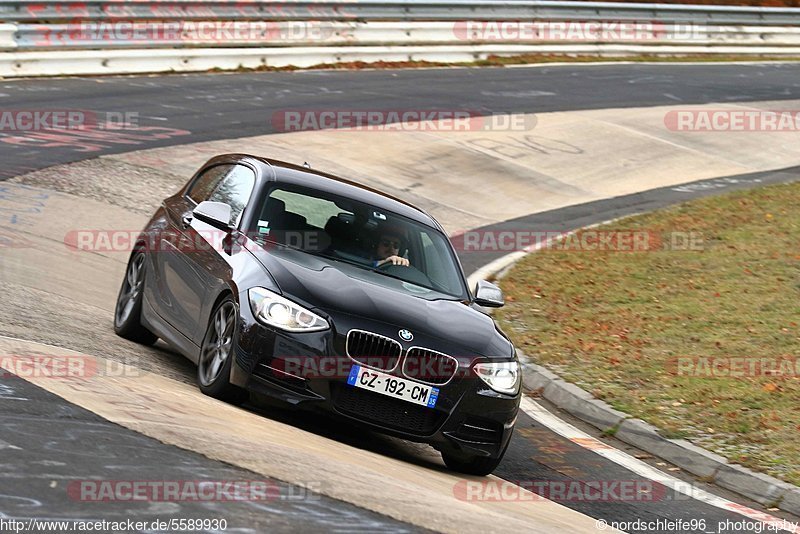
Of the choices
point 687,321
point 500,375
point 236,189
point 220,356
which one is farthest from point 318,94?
point 500,375

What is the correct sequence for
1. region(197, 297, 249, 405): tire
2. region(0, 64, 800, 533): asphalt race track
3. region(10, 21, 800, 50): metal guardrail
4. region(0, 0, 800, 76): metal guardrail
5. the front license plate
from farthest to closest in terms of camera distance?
region(10, 21, 800, 50): metal guardrail → region(0, 0, 800, 76): metal guardrail → region(197, 297, 249, 405): tire → the front license plate → region(0, 64, 800, 533): asphalt race track

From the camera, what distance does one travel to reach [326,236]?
862cm

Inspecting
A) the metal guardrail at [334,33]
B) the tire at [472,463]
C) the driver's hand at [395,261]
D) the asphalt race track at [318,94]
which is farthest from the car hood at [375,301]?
the metal guardrail at [334,33]

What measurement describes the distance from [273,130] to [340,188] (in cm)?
1205

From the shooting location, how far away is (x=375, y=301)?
7641 millimetres

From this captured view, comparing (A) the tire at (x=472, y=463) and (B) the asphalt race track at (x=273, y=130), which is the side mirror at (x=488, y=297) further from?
(A) the tire at (x=472, y=463)

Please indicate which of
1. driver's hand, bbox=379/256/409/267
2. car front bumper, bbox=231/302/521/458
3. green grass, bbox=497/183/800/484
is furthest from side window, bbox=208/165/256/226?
green grass, bbox=497/183/800/484

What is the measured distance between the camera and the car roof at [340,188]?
902cm

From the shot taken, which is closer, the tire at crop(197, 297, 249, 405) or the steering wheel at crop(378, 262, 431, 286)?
the tire at crop(197, 297, 249, 405)

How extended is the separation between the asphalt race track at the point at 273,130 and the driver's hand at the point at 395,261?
46.9 inches

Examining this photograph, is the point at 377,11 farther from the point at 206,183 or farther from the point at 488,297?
the point at 488,297

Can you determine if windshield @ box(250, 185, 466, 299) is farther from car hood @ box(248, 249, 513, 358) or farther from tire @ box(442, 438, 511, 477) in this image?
tire @ box(442, 438, 511, 477)

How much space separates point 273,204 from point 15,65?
15440 mm

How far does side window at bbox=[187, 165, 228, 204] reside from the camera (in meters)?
9.66
